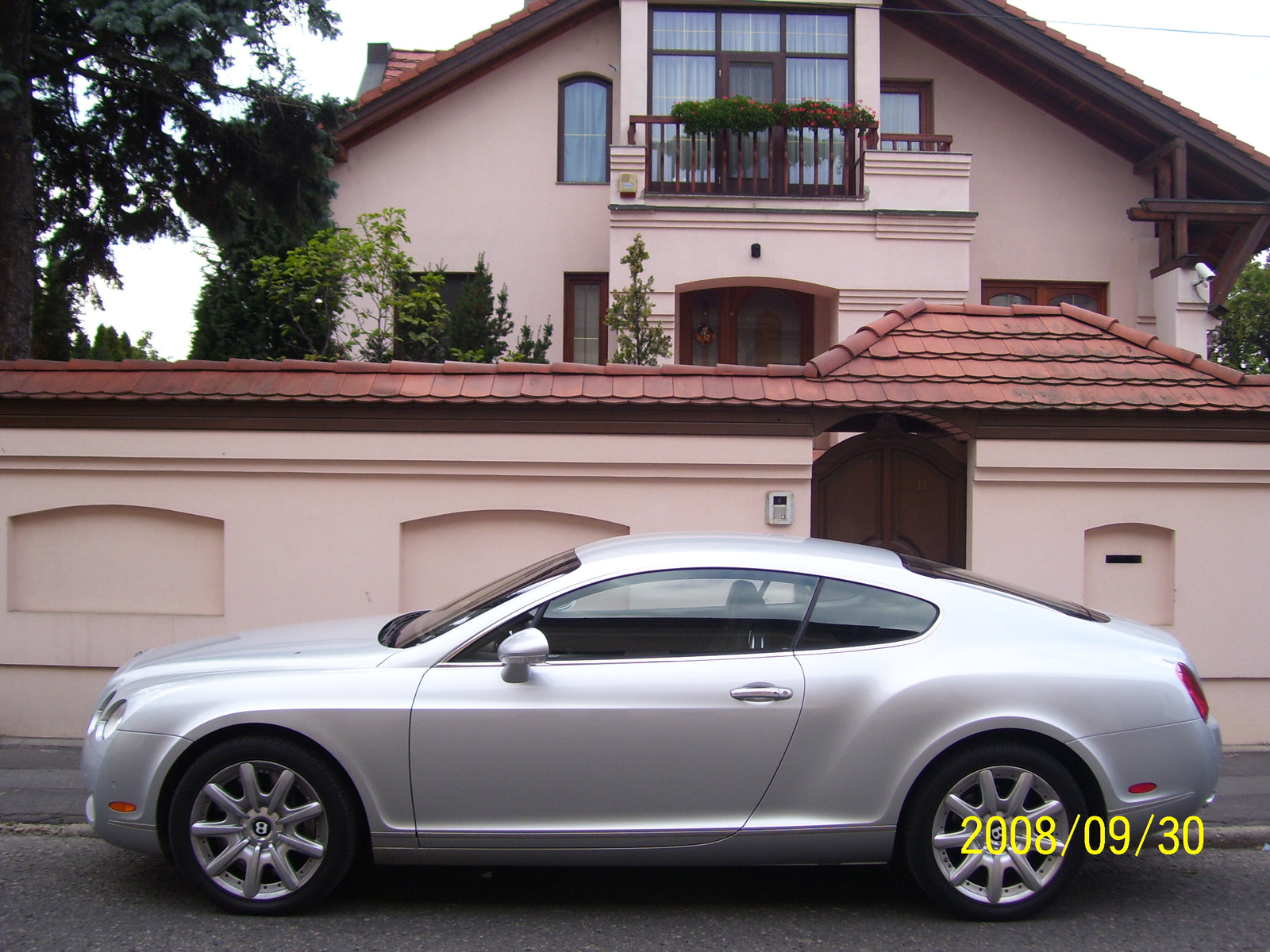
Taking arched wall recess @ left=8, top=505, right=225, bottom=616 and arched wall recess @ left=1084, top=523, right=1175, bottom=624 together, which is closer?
arched wall recess @ left=8, top=505, right=225, bottom=616

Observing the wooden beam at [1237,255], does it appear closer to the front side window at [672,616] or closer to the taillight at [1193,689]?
the taillight at [1193,689]

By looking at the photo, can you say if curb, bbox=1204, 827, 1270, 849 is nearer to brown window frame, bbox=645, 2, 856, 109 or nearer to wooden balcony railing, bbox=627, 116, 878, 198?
wooden balcony railing, bbox=627, 116, 878, 198

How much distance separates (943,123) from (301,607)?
1149 cm

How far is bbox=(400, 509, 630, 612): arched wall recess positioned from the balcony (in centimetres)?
682

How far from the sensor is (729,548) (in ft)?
14.4

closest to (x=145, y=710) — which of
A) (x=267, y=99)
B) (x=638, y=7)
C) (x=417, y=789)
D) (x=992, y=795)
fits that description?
(x=417, y=789)

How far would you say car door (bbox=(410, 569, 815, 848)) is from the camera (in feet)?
12.8

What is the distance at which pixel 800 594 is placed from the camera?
164 inches

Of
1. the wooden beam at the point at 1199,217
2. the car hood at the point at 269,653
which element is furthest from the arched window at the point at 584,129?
the car hood at the point at 269,653

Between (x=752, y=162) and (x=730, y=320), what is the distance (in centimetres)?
220

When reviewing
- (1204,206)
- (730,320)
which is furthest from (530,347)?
(1204,206)

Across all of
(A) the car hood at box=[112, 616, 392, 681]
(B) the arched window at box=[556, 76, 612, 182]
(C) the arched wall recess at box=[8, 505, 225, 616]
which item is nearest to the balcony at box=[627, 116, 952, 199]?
(B) the arched window at box=[556, 76, 612, 182]

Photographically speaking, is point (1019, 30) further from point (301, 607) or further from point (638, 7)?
point (301, 607)

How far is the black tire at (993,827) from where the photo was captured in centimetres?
393
